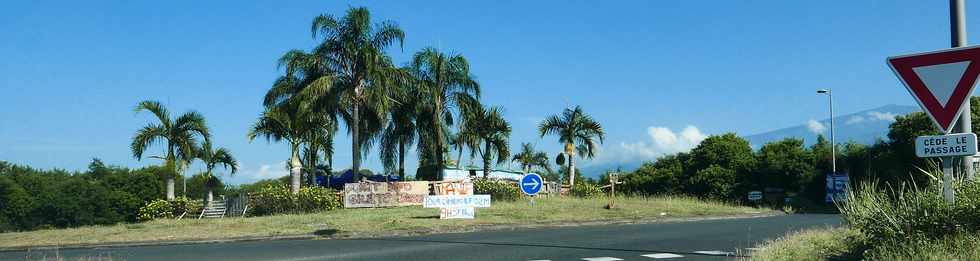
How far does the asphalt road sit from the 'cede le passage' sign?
15.0 ft

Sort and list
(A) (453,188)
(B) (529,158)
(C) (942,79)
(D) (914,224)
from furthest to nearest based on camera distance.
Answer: (B) (529,158)
(A) (453,188)
(D) (914,224)
(C) (942,79)

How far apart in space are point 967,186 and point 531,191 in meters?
16.4

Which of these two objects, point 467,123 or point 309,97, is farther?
point 467,123

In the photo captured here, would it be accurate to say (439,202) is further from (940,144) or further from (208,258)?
(940,144)

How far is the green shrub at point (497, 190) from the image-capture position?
31609 mm

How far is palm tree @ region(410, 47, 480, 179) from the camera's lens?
122ft

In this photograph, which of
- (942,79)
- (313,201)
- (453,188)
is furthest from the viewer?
(453,188)

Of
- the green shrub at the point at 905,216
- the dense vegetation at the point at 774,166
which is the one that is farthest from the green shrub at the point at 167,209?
the dense vegetation at the point at 774,166

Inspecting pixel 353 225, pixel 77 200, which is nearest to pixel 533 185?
pixel 353 225

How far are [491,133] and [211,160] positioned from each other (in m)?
12.7

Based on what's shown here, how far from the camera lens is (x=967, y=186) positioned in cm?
782

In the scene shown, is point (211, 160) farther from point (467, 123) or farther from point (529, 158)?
point (529, 158)

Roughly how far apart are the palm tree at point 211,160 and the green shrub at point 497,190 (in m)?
10.9

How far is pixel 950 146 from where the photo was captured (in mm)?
6926
